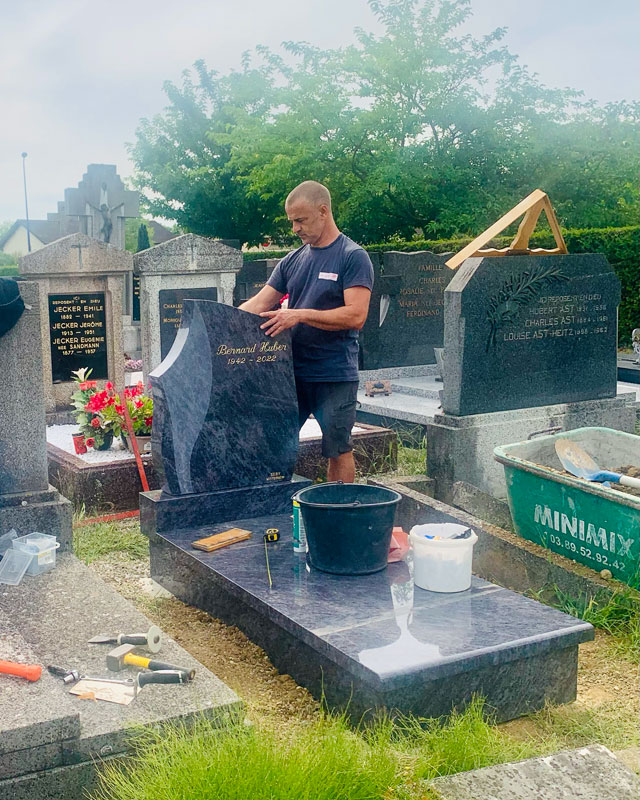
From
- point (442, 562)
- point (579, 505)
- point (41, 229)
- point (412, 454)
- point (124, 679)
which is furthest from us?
point (41, 229)

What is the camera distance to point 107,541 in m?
5.12

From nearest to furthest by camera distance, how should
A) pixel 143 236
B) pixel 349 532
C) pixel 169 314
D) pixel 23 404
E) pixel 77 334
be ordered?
pixel 349 532, pixel 23 404, pixel 77 334, pixel 169 314, pixel 143 236

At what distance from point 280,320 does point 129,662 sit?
6.53 ft

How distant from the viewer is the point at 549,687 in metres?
3.23

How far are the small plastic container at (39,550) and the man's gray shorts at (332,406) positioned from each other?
4.74ft

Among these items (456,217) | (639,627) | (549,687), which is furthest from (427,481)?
(456,217)

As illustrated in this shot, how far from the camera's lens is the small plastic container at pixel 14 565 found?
379 cm

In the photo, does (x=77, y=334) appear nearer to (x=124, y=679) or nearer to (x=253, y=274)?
(x=253, y=274)

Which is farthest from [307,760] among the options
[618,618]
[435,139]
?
[435,139]

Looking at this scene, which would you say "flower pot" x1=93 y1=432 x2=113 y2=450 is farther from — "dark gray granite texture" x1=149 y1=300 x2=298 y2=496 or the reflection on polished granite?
the reflection on polished granite

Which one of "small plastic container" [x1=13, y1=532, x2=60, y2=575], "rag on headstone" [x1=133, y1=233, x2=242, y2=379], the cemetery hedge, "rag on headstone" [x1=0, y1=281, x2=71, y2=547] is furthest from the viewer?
the cemetery hedge

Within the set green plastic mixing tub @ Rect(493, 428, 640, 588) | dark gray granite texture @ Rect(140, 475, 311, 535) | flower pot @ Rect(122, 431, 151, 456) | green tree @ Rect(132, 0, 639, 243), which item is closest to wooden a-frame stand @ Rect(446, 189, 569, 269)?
Answer: green plastic mixing tub @ Rect(493, 428, 640, 588)

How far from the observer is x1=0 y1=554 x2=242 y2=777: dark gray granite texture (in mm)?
2514

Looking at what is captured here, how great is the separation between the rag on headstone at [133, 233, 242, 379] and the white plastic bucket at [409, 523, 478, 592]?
5.37m
